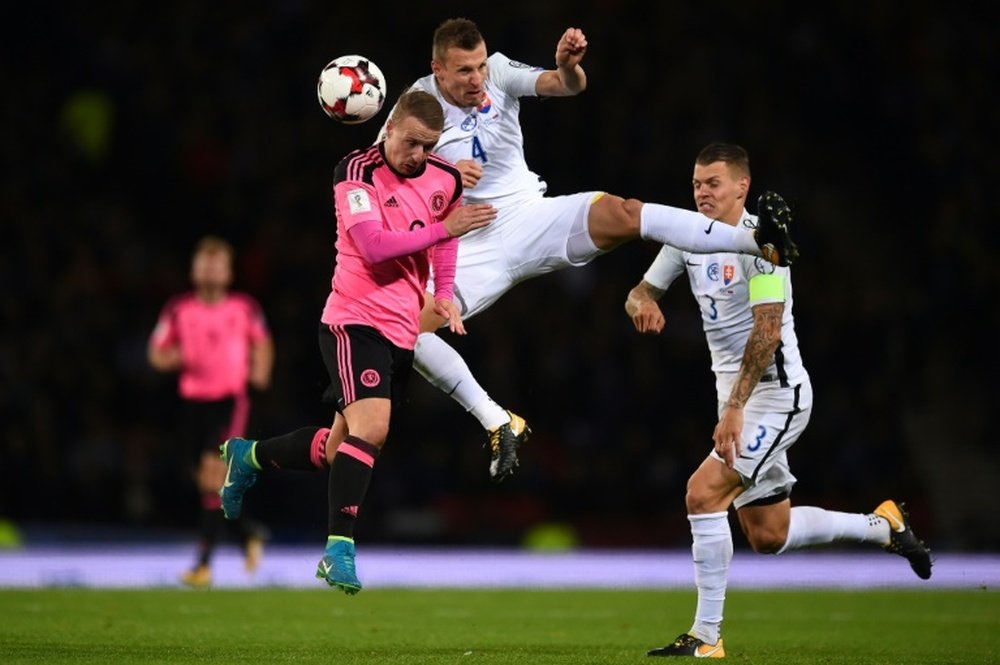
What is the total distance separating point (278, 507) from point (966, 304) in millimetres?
6607

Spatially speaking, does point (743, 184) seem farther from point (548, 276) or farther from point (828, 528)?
point (548, 276)

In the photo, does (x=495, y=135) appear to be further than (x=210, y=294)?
No

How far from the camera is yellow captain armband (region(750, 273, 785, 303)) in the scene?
23.6ft

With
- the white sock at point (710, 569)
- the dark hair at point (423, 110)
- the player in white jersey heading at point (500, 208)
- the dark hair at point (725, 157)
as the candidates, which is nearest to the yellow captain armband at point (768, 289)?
the player in white jersey heading at point (500, 208)

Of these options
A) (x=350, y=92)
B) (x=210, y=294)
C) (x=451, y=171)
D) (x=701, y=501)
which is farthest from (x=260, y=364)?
(x=701, y=501)

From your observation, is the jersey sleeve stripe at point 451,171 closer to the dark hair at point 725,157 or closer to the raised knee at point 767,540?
the dark hair at point 725,157

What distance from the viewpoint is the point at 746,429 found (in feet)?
24.3

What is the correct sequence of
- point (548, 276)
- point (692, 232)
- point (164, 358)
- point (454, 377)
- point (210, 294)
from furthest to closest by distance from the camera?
point (548, 276) < point (210, 294) < point (164, 358) < point (454, 377) < point (692, 232)

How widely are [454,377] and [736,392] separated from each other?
139 centimetres

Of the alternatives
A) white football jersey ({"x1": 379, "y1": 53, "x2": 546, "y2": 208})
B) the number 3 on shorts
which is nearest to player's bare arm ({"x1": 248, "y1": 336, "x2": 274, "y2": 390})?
white football jersey ({"x1": 379, "y1": 53, "x2": 546, "y2": 208})

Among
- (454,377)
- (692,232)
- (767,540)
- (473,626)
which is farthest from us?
(473,626)

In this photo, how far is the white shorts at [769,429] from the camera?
7.34 metres

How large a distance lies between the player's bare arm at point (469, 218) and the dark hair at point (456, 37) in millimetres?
1045

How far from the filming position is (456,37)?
761 cm
